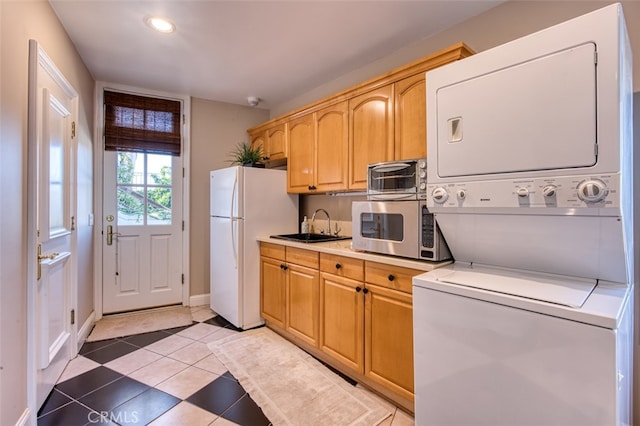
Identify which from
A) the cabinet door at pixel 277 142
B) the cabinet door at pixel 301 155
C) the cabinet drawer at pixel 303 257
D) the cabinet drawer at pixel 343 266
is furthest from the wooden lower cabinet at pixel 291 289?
the cabinet door at pixel 277 142

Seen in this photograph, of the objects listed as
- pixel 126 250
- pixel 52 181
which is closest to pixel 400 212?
pixel 52 181

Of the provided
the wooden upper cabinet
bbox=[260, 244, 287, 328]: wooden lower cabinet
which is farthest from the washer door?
bbox=[260, 244, 287, 328]: wooden lower cabinet

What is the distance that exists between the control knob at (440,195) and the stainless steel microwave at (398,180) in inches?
9.8

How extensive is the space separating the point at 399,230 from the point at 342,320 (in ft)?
2.59

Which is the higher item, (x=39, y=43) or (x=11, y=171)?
(x=39, y=43)

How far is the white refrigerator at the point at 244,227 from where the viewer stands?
9.87 feet

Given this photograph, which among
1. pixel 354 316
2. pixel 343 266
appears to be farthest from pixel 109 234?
pixel 354 316

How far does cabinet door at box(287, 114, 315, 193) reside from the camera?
298 centimetres

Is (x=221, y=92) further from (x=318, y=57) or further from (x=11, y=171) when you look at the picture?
(x=11, y=171)

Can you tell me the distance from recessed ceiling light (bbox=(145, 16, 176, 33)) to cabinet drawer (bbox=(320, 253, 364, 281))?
1983 millimetres

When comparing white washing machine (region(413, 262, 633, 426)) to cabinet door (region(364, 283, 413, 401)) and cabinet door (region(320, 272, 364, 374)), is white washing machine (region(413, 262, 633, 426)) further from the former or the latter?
cabinet door (region(320, 272, 364, 374))

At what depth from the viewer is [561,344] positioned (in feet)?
3.36

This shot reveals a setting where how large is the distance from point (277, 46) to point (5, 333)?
2466 mm

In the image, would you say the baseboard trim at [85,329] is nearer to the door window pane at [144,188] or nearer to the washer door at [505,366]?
the door window pane at [144,188]
